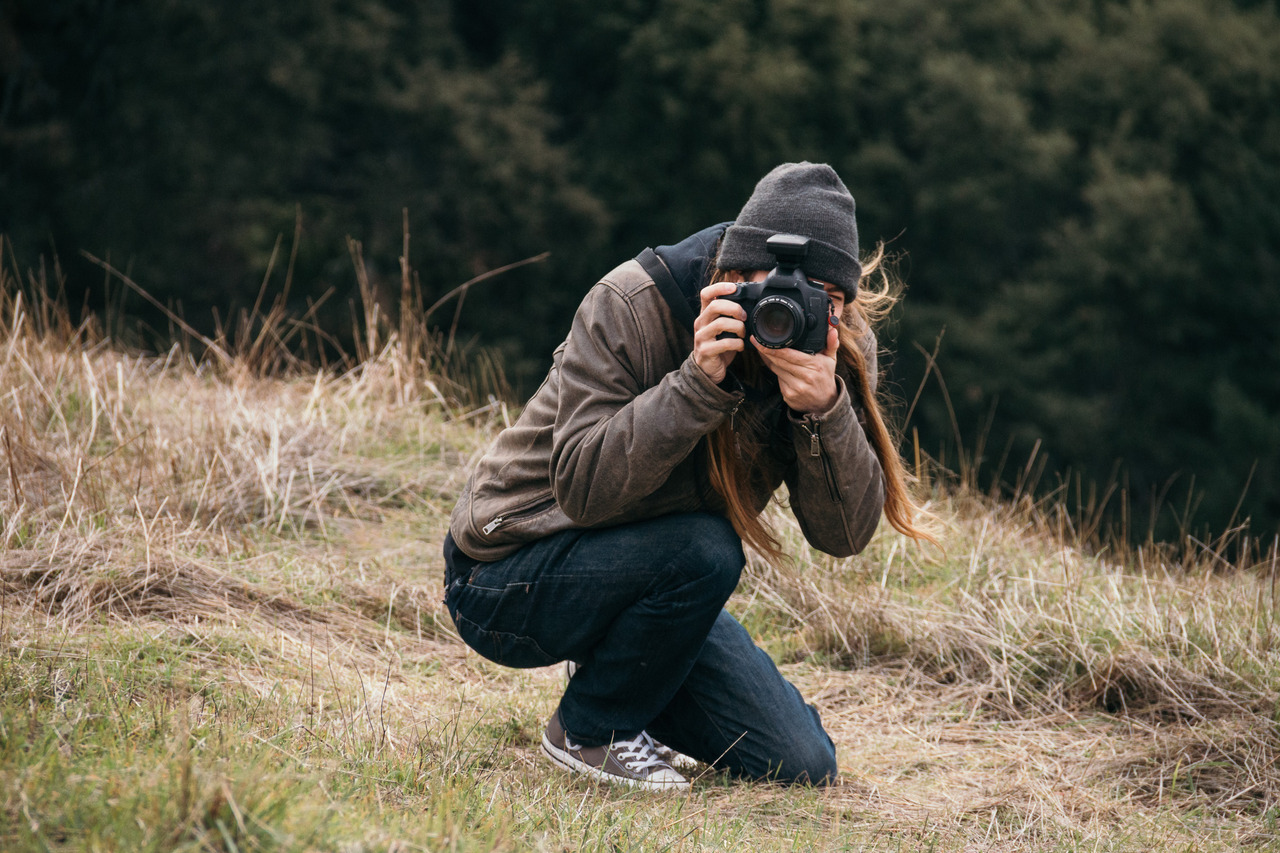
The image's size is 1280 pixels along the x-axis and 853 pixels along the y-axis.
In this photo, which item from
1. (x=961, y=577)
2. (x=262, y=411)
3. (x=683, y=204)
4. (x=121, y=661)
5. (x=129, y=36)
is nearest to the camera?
(x=121, y=661)

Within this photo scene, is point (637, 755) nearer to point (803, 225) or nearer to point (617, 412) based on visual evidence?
point (617, 412)

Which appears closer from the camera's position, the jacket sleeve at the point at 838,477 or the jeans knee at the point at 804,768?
the jacket sleeve at the point at 838,477

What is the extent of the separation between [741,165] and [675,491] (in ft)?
A: 44.4

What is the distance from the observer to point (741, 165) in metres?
15.0

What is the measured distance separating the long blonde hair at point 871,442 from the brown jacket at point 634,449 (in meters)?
0.04

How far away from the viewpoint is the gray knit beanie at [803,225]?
70.2 inches

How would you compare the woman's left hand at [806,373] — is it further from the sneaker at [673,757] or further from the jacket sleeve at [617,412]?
the sneaker at [673,757]

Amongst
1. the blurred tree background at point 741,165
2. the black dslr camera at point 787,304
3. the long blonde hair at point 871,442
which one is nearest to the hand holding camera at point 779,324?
the black dslr camera at point 787,304

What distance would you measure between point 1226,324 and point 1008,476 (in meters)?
3.70

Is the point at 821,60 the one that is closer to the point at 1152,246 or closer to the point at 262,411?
the point at 1152,246

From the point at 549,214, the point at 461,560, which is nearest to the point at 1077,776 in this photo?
the point at 461,560

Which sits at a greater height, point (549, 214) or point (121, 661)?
point (121, 661)

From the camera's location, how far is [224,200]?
13.5 metres

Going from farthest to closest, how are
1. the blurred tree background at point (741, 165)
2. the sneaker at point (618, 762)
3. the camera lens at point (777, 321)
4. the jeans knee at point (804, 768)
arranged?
the blurred tree background at point (741, 165)
the jeans knee at point (804, 768)
the sneaker at point (618, 762)
the camera lens at point (777, 321)
